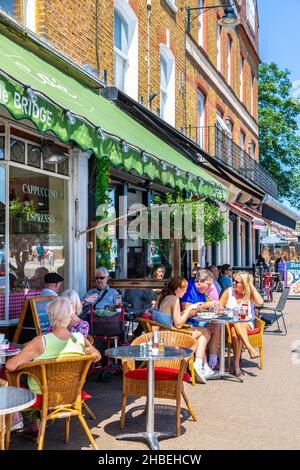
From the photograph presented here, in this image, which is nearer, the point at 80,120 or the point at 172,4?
the point at 80,120

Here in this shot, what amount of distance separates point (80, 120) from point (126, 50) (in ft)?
24.3

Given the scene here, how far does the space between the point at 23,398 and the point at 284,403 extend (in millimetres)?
3677

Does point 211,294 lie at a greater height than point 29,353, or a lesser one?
greater

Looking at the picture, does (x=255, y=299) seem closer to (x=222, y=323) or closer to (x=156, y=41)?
(x=222, y=323)

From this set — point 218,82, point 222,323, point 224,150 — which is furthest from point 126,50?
point 218,82

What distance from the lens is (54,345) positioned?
5.03 m

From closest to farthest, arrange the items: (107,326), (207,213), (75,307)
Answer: (75,307)
(107,326)
(207,213)

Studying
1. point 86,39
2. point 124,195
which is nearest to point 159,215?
point 124,195

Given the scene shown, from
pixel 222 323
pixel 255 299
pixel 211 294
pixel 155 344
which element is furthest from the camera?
pixel 211 294

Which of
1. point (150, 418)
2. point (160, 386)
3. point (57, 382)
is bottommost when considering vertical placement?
point (150, 418)

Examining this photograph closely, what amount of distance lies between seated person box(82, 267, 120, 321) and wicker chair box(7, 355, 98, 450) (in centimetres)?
345

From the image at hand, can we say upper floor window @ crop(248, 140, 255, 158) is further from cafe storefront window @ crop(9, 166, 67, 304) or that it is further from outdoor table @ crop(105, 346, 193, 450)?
outdoor table @ crop(105, 346, 193, 450)

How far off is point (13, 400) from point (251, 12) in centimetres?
2707
